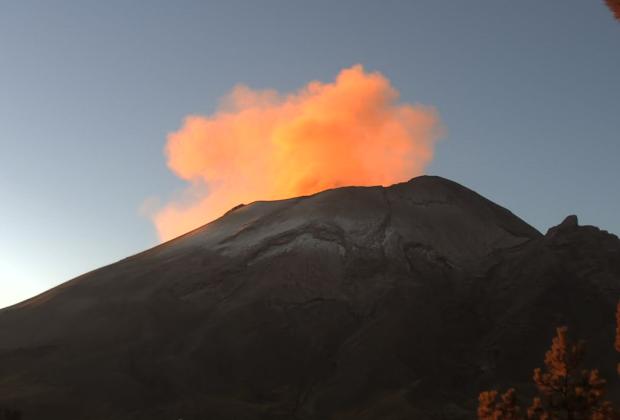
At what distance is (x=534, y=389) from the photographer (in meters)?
109

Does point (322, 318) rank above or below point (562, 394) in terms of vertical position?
above

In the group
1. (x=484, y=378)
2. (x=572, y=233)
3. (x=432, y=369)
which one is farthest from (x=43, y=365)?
(x=572, y=233)

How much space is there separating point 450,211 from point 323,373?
56931 mm

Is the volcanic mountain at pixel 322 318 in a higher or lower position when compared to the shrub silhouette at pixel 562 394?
higher

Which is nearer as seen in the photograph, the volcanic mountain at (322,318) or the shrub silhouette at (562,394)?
the shrub silhouette at (562,394)

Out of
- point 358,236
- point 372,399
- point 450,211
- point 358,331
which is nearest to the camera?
point 372,399

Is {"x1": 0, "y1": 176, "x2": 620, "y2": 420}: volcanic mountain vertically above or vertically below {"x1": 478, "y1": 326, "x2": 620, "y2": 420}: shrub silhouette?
above

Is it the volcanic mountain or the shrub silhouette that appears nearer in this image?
the shrub silhouette

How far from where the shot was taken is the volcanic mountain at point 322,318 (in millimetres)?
107938

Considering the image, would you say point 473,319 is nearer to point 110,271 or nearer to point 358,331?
point 358,331

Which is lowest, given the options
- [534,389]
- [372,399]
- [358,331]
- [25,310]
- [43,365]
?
[534,389]

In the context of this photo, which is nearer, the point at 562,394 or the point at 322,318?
the point at 562,394

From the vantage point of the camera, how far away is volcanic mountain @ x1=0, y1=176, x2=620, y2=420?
4250 inches

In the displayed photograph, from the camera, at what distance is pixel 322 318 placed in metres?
130
